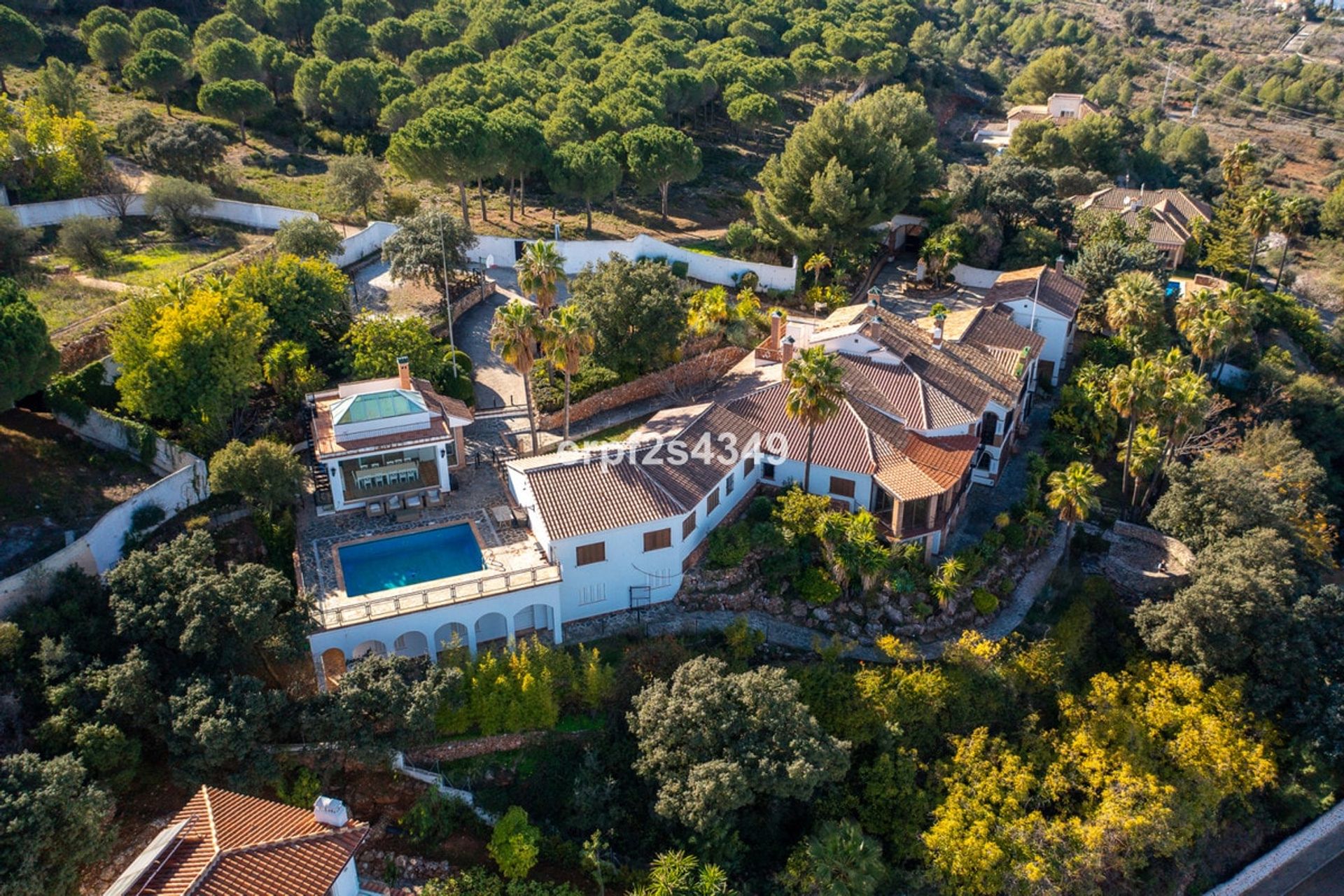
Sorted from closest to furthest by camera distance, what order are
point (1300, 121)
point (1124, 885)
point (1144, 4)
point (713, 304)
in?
1. point (1124, 885)
2. point (713, 304)
3. point (1300, 121)
4. point (1144, 4)

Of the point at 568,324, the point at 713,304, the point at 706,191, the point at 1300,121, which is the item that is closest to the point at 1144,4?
the point at 1300,121

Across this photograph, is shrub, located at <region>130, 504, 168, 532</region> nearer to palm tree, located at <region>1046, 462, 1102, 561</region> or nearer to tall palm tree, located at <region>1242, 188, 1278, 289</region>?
palm tree, located at <region>1046, 462, 1102, 561</region>

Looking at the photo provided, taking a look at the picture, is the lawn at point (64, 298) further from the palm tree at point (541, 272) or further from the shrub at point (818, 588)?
the shrub at point (818, 588)

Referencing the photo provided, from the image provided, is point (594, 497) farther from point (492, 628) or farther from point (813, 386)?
point (813, 386)

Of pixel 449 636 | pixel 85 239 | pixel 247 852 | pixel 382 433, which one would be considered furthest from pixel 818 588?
pixel 85 239

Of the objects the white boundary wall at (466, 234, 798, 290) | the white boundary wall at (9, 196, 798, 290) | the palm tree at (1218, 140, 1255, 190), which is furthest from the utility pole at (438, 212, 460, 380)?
the palm tree at (1218, 140, 1255, 190)

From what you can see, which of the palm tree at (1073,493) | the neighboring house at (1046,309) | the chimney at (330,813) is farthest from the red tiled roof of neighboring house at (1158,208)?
the chimney at (330,813)

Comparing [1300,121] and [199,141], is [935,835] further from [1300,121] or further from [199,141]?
[1300,121]
